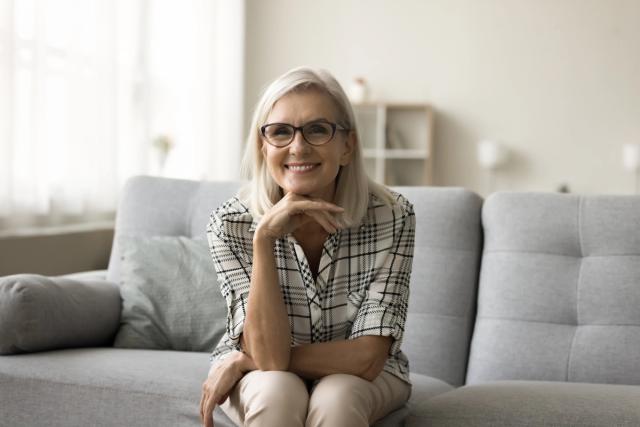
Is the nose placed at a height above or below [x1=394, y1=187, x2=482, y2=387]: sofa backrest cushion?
above

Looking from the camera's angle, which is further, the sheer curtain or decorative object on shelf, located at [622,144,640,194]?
decorative object on shelf, located at [622,144,640,194]

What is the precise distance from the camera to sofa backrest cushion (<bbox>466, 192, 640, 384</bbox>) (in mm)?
2141

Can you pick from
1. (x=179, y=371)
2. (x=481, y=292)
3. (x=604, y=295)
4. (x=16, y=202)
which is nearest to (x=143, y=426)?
(x=179, y=371)

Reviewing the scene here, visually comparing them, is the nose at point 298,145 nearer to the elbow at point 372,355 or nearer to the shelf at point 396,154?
the elbow at point 372,355

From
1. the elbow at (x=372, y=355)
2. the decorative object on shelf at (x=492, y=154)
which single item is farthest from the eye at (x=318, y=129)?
the decorative object on shelf at (x=492, y=154)

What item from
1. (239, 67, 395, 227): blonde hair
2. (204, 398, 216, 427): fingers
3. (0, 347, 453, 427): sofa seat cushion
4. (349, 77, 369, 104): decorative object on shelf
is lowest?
(0, 347, 453, 427): sofa seat cushion

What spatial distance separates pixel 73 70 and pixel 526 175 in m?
3.57

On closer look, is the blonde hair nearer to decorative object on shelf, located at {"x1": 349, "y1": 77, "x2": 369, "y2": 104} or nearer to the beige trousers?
the beige trousers

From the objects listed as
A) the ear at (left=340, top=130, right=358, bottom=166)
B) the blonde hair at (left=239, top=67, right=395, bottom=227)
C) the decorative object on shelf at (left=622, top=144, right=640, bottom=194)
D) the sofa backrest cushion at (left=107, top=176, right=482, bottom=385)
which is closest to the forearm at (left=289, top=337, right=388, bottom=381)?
the blonde hair at (left=239, top=67, right=395, bottom=227)

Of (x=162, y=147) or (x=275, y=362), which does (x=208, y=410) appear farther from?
(x=162, y=147)

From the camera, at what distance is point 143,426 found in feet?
6.42

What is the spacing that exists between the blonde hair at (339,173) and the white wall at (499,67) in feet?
15.4

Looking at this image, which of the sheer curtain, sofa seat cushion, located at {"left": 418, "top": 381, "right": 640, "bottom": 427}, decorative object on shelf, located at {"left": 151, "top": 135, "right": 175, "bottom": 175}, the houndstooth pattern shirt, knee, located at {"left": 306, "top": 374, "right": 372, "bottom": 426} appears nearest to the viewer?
knee, located at {"left": 306, "top": 374, "right": 372, "bottom": 426}

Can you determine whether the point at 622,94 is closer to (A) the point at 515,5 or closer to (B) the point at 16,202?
(A) the point at 515,5
